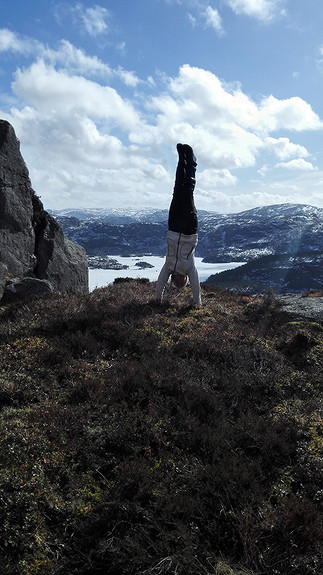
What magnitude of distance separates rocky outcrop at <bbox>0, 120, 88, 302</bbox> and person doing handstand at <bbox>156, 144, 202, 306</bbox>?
4.77 m

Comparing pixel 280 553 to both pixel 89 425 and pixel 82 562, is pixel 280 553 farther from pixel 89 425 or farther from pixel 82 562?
pixel 89 425

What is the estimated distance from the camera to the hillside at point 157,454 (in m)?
3.26

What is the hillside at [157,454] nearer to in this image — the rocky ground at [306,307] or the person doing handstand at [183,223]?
the person doing handstand at [183,223]

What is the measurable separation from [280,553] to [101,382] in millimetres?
3750

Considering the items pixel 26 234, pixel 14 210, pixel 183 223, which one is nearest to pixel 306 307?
pixel 183 223

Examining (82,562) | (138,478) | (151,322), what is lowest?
(82,562)

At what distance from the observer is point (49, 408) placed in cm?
537

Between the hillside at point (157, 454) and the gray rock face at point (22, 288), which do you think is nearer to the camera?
the hillside at point (157, 454)

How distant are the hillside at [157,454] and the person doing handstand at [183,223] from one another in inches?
146

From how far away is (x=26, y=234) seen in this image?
45.7 feet

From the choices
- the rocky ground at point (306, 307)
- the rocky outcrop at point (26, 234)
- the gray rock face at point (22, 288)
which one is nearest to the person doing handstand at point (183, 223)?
the gray rock face at point (22, 288)

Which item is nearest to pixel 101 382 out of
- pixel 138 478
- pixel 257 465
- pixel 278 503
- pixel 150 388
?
pixel 150 388

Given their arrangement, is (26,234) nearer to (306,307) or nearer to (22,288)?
(22,288)

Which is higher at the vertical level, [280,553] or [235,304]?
[235,304]
